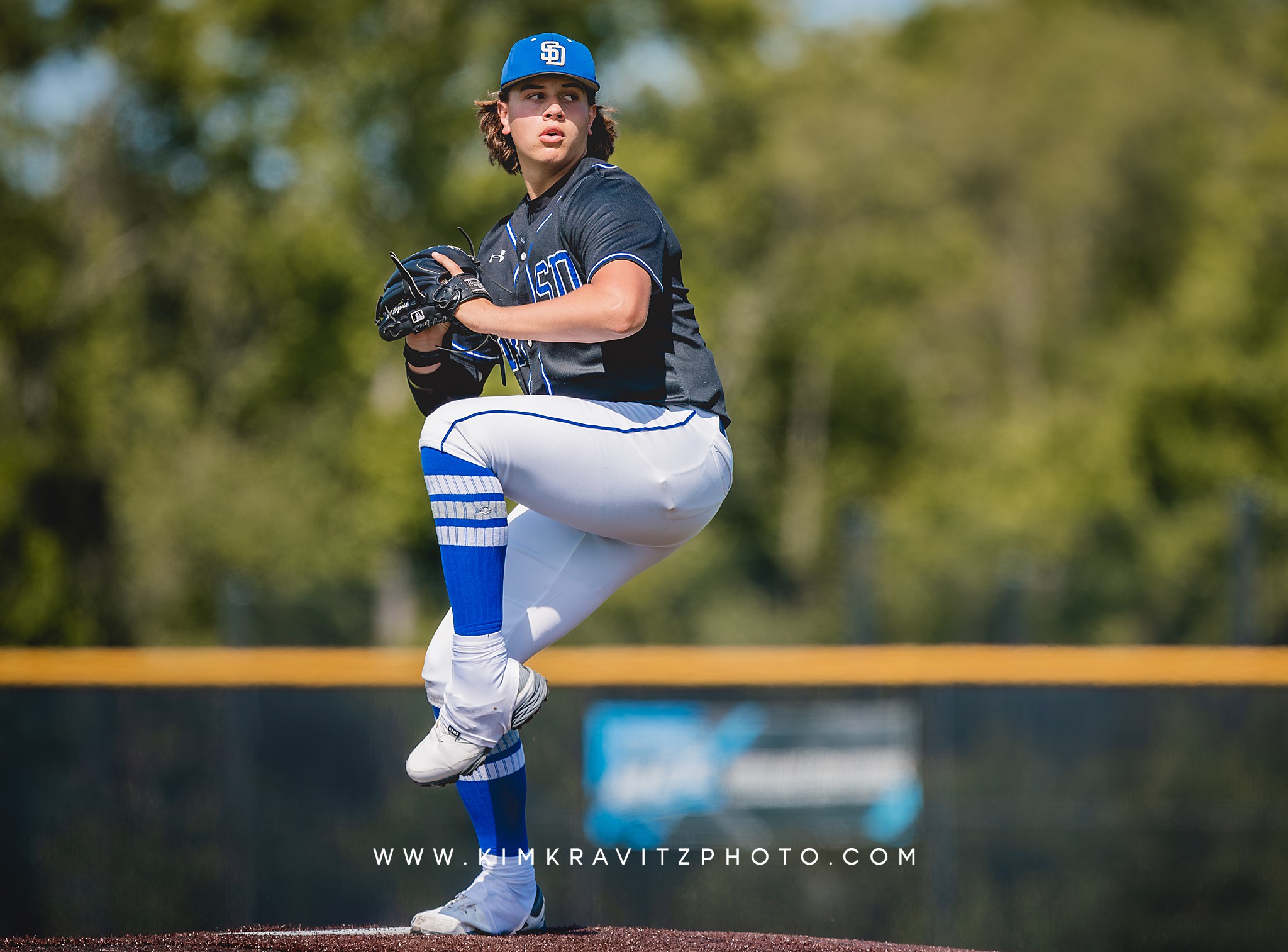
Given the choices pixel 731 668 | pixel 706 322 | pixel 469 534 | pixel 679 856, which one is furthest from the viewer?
pixel 706 322

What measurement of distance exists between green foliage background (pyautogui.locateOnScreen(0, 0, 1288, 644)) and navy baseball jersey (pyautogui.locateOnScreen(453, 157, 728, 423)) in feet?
19.7

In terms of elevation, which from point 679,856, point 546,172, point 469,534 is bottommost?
point 679,856

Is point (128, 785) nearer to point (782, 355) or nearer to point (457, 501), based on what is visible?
point (457, 501)

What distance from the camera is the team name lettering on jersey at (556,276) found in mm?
3428

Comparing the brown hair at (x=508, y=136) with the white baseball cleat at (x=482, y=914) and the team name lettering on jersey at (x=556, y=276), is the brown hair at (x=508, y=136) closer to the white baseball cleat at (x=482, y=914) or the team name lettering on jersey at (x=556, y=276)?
the team name lettering on jersey at (x=556, y=276)

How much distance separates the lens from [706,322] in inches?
725

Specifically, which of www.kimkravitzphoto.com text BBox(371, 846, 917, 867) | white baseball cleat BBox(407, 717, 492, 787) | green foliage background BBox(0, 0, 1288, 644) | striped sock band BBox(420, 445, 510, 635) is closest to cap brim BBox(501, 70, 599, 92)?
striped sock band BBox(420, 445, 510, 635)

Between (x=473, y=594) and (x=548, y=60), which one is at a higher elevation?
(x=548, y=60)

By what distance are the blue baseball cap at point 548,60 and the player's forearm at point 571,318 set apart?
59 centimetres

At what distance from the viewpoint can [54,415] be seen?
1845cm

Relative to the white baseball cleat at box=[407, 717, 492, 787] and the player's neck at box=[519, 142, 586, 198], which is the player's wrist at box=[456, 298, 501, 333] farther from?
the white baseball cleat at box=[407, 717, 492, 787]

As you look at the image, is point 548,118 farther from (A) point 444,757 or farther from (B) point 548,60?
(A) point 444,757

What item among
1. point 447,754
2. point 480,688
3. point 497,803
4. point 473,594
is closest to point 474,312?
point 473,594

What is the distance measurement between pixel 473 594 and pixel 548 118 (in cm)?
116
